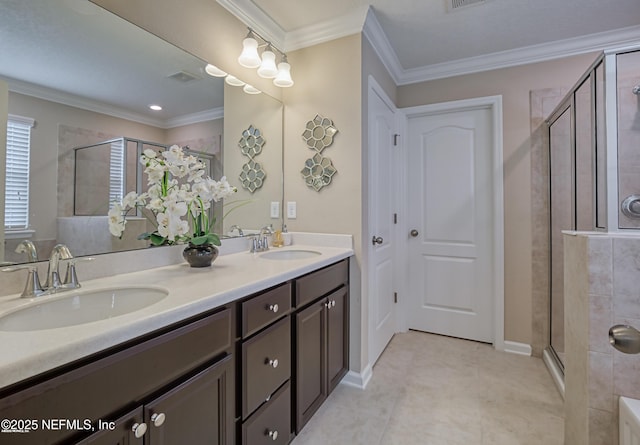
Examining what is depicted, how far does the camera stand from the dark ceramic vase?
1364 mm

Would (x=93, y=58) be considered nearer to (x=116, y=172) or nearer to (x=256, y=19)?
(x=116, y=172)

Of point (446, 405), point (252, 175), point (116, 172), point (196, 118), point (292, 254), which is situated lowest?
point (446, 405)

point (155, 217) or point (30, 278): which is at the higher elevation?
point (155, 217)

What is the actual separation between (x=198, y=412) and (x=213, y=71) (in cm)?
164

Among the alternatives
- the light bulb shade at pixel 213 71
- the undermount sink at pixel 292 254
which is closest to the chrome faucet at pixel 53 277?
the undermount sink at pixel 292 254

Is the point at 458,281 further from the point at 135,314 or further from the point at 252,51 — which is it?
the point at 135,314

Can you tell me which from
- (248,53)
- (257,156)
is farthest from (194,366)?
(248,53)

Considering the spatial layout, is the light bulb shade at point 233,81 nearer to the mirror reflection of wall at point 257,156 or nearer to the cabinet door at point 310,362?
the mirror reflection of wall at point 257,156

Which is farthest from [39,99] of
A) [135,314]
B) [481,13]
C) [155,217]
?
[481,13]

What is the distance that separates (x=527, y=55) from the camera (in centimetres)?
238

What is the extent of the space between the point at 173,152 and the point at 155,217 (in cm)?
30

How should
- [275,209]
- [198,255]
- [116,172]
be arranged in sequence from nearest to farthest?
1. [116,172]
2. [198,255]
3. [275,209]

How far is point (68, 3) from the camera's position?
1107mm

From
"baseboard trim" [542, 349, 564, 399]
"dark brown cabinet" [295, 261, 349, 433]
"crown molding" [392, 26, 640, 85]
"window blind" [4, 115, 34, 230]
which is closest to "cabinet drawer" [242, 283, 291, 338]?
"dark brown cabinet" [295, 261, 349, 433]
